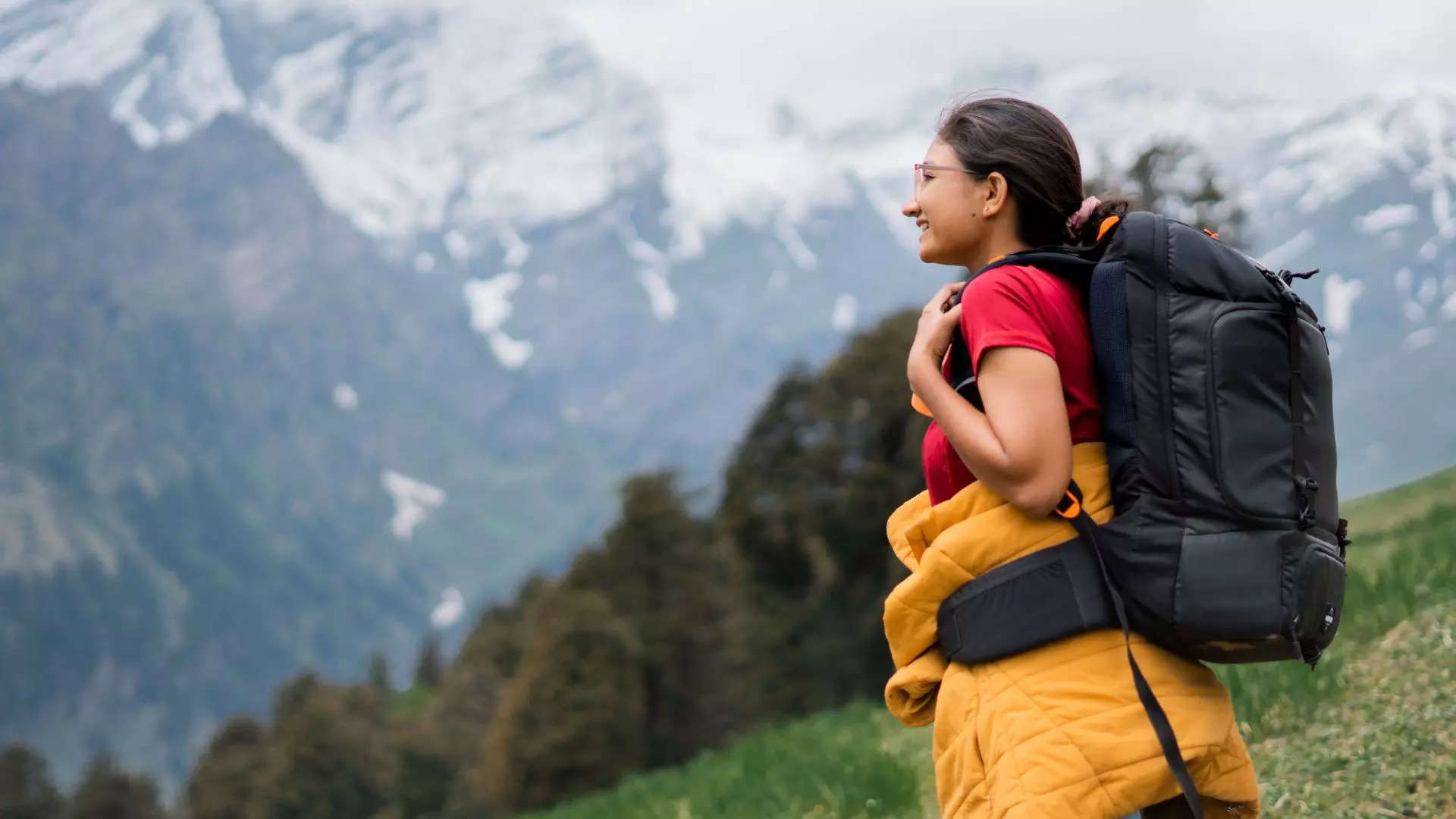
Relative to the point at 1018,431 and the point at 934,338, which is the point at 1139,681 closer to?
the point at 1018,431

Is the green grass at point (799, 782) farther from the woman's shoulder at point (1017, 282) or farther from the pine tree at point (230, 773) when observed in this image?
the pine tree at point (230, 773)

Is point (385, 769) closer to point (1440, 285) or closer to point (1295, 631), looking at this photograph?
point (1440, 285)

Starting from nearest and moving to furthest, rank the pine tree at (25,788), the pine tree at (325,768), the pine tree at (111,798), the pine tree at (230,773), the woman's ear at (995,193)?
the woman's ear at (995,193), the pine tree at (325,768), the pine tree at (230,773), the pine tree at (111,798), the pine tree at (25,788)

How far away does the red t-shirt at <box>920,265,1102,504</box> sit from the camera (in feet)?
8.23

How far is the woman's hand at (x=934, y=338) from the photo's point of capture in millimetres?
2662

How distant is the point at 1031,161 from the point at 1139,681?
1.08m

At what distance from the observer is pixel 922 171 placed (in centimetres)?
287

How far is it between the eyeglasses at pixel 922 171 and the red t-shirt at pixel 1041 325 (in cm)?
28

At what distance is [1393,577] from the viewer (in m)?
7.45

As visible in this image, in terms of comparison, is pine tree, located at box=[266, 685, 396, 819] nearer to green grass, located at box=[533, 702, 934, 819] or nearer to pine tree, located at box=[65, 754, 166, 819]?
pine tree, located at box=[65, 754, 166, 819]

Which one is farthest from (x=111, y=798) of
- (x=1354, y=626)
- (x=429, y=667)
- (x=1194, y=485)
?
(x=1194, y=485)

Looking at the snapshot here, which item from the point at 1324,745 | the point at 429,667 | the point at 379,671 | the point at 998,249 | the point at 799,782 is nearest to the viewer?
the point at 998,249

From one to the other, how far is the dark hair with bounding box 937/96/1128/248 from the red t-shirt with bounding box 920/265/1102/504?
19 centimetres

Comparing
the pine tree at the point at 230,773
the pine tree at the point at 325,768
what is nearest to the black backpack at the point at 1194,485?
the pine tree at the point at 325,768
